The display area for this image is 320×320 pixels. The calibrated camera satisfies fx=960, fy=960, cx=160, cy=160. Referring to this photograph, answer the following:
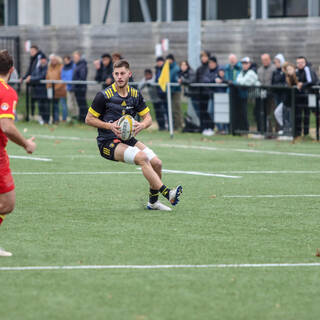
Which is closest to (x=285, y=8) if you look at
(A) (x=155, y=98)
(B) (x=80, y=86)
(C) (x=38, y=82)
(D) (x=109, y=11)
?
(D) (x=109, y=11)

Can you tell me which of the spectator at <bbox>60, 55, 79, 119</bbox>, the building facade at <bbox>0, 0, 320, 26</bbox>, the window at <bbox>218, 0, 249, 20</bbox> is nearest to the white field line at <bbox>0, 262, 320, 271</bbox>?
the spectator at <bbox>60, 55, 79, 119</bbox>

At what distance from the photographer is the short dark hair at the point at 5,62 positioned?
7.82 m

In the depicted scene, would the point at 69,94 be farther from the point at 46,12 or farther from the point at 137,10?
the point at 46,12

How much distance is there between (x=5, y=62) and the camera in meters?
7.84

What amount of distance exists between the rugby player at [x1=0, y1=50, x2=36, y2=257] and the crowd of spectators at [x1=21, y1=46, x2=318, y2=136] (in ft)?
44.9

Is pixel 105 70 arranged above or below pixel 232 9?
below

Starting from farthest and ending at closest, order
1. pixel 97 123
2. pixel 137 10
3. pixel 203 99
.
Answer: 1. pixel 137 10
2. pixel 203 99
3. pixel 97 123

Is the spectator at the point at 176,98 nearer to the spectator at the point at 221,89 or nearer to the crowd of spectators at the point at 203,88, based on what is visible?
the crowd of spectators at the point at 203,88

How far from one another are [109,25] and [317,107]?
52.2ft

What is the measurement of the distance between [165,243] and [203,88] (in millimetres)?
14981

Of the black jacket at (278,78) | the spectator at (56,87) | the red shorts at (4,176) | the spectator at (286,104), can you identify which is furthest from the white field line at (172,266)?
the spectator at (56,87)

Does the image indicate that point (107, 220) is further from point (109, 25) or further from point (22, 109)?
point (109, 25)

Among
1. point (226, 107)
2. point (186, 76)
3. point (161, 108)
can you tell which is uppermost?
point (186, 76)

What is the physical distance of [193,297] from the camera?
661cm
